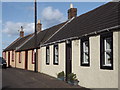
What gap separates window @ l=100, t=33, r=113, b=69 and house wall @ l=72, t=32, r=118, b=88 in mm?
314

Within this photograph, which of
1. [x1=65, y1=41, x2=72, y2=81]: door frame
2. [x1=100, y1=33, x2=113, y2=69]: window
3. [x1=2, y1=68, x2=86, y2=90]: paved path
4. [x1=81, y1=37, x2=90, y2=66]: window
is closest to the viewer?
[x1=100, y1=33, x2=113, y2=69]: window

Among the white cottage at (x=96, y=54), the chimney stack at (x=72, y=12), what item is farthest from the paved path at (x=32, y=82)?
the chimney stack at (x=72, y=12)

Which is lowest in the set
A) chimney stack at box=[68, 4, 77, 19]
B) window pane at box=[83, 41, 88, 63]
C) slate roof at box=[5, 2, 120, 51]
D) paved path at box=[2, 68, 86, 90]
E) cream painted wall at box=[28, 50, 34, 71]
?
paved path at box=[2, 68, 86, 90]

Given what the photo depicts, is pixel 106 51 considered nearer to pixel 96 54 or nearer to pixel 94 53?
pixel 96 54

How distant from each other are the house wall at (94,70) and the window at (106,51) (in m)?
0.31

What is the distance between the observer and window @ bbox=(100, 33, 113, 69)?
10579mm

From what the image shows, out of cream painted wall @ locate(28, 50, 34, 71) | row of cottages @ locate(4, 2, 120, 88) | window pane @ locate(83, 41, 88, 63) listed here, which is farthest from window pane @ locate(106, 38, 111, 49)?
cream painted wall @ locate(28, 50, 34, 71)

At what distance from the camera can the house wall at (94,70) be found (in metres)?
9.88

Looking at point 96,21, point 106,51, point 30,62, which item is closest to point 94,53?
point 106,51

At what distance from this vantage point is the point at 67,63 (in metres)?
15.5

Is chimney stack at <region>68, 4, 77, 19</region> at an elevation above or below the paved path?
above

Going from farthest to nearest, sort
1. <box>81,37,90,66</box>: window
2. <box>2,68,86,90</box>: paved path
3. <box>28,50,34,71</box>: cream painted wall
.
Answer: <box>28,50,34,71</box>: cream painted wall < <box>81,37,90,66</box>: window < <box>2,68,86,90</box>: paved path

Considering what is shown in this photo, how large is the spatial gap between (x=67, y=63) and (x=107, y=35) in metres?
5.52

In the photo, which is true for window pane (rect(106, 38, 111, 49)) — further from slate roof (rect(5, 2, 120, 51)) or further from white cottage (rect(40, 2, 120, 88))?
slate roof (rect(5, 2, 120, 51))
